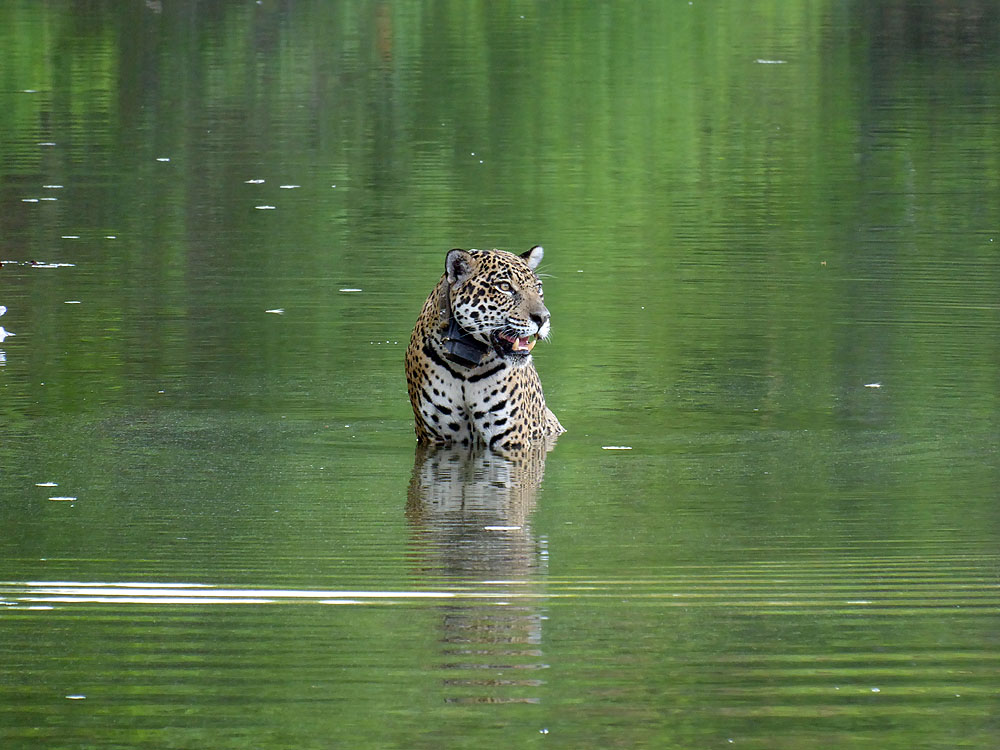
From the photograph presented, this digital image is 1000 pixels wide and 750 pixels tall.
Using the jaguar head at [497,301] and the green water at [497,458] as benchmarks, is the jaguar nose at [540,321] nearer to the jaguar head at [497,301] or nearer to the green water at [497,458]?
the jaguar head at [497,301]

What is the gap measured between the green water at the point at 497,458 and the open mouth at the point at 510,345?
0.49m

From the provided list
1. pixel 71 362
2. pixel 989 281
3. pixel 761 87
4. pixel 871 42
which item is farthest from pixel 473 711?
pixel 871 42

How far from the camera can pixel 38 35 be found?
34.9 metres

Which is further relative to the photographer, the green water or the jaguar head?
the jaguar head

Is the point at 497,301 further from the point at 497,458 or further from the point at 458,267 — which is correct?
the point at 497,458

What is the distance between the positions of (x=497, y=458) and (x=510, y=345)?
517 mm

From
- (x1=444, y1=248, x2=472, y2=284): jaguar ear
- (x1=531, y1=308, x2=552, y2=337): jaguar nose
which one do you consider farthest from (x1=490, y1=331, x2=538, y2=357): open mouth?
(x1=444, y1=248, x2=472, y2=284): jaguar ear

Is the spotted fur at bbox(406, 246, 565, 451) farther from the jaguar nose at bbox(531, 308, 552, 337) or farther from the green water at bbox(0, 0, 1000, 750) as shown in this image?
the green water at bbox(0, 0, 1000, 750)

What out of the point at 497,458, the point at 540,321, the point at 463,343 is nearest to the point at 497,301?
the point at 540,321

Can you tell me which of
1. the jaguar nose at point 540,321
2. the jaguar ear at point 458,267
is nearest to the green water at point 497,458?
the jaguar nose at point 540,321

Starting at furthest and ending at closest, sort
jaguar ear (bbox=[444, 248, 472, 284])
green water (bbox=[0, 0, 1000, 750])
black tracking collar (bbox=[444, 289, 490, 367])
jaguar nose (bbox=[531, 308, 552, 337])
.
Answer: black tracking collar (bbox=[444, 289, 490, 367]) → jaguar ear (bbox=[444, 248, 472, 284]) → jaguar nose (bbox=[531, 308, 552, 337]) → green water (bbox=[0, 0, 1000, 750])

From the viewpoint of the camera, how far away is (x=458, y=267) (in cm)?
1005

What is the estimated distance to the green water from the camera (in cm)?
617

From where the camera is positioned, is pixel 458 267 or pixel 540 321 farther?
pixel 458 267
